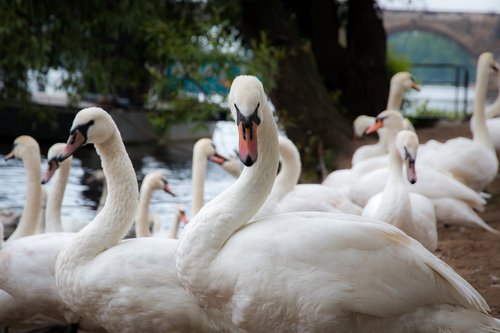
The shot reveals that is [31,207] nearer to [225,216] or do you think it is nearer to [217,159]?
[217,159]

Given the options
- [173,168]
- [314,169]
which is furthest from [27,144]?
[173,168]

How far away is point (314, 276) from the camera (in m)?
3.74

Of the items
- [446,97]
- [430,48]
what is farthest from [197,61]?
[430,48]

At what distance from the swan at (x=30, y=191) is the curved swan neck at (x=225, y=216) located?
305 centimetres

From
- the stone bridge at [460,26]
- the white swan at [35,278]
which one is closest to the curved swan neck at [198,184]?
the white swan at [35,278]

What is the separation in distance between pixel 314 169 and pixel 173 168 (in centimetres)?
493

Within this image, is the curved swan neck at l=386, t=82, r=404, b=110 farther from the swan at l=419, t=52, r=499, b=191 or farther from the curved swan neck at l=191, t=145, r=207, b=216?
the curved swan neck at l=191, t=145, r=207, b=216

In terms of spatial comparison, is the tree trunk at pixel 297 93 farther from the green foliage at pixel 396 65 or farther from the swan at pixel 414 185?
the green foliage at pixel 396 65

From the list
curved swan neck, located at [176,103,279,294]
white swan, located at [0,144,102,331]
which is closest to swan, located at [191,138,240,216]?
white swan, located at [0,144,102,331]

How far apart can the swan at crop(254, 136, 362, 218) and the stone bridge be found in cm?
3944

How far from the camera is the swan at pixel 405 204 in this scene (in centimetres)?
625

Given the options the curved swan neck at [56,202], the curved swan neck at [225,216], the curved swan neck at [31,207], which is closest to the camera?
the curved swan neck at [225,216]

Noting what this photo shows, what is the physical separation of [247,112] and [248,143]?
0.16 metres

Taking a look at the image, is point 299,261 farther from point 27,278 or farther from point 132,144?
point 132,144
